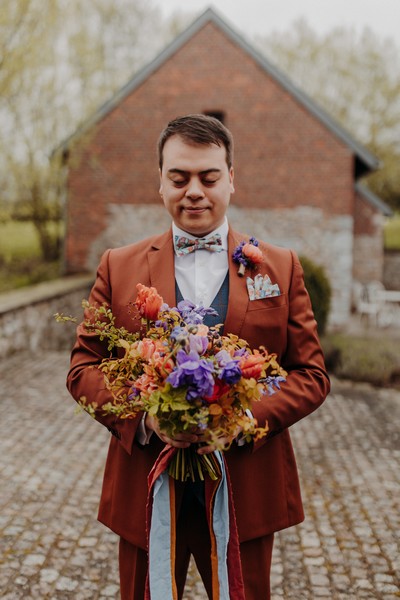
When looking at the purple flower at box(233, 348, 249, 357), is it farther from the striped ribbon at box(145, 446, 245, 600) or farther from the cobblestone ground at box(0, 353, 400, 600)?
the cobblestone ground at box(0, 353, 400, 600)

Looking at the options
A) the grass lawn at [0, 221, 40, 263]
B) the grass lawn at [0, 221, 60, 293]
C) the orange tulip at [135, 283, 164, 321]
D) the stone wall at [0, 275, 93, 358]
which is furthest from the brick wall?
the orange tulip at [135, 283, 164, 321]

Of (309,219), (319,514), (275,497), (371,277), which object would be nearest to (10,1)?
(309,219)

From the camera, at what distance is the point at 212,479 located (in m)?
1.95

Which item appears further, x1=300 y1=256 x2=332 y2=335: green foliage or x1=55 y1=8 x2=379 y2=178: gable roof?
x1=55 y1=8 x2=379 y2=178: gable roof

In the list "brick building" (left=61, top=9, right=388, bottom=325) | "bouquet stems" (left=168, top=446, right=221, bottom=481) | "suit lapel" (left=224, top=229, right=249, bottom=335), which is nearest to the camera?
"bouquet stems" (left=168, top=446, right=221, bottom=481)

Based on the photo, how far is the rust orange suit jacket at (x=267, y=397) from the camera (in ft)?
6.72

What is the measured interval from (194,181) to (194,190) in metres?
0.04

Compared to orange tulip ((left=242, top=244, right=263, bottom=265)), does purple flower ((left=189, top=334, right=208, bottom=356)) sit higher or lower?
lower

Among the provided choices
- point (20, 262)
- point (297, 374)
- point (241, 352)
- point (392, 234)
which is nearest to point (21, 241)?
point (20, 262)

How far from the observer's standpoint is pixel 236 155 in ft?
47.0

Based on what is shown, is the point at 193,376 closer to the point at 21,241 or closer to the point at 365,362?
the point at 365,362

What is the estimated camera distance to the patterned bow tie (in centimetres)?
217

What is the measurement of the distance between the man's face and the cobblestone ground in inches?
94.4

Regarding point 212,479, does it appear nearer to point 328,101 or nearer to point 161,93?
point 161,93
